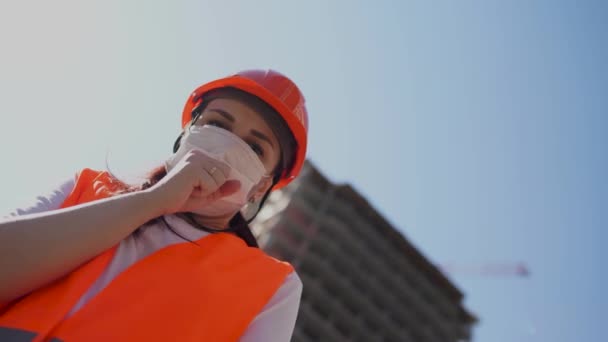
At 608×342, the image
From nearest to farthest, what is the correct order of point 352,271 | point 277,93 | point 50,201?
point 50,201, point 277,93, point 352,271

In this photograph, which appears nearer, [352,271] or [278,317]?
[278,317]

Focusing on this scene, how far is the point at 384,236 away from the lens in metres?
63.2

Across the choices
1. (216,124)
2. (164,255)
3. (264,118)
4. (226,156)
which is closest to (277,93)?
(264,118)

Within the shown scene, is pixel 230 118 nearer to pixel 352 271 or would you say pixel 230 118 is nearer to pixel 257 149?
pixel 257 149

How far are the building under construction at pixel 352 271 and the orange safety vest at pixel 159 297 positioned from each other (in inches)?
1846

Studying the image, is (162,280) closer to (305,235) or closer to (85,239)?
(85,239)

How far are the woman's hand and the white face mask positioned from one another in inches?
8.5

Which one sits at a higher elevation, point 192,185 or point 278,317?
point 192,185

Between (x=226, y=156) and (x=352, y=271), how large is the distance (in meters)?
55.6

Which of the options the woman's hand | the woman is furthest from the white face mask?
the woman's hand

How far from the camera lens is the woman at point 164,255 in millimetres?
1338

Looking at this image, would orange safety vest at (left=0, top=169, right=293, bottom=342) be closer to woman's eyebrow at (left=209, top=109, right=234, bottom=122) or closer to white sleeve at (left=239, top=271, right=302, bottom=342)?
white sleeve at (left=239, top=271, right=302, bottom=342)

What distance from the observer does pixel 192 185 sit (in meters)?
1.66

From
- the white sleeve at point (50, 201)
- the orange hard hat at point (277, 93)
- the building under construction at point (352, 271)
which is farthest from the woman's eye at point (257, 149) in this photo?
the building under construction at point (352, 271)
